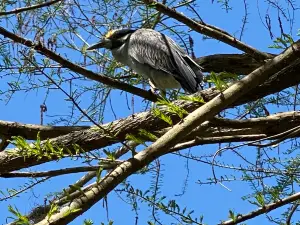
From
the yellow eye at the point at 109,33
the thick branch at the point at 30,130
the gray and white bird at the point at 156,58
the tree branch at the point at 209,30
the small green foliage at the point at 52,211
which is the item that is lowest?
the small green foliage at the point at 52,211

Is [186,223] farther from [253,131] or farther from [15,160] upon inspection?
[15,160]

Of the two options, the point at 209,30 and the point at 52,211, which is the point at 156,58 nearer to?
the point at 209,30

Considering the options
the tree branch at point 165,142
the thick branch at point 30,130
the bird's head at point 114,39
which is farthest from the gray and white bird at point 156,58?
the tree branch at point 165,142

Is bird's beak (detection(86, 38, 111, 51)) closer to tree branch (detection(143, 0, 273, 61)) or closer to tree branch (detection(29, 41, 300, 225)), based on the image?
tree branch (detection(143, 0, 273, 61))

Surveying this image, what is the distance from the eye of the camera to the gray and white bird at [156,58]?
6.35 ft

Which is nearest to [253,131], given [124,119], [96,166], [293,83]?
[293,83]

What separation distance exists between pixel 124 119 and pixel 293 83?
0.45 meters

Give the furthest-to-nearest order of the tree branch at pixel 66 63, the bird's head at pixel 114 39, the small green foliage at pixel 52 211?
the bird's head at pixel 114 39 < the tree branch at pixel 66 63 < the small green foliage at pixel 52 211

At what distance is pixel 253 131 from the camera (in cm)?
145

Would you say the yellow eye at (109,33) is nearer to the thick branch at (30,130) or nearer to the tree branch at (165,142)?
the thick branch at (30,130)

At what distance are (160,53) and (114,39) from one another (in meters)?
0.18

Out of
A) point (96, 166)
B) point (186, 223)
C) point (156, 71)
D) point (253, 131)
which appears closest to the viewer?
point (96, 166)

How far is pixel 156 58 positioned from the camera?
2.09 metres

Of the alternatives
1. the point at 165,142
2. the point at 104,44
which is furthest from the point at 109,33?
the point at 165,142
